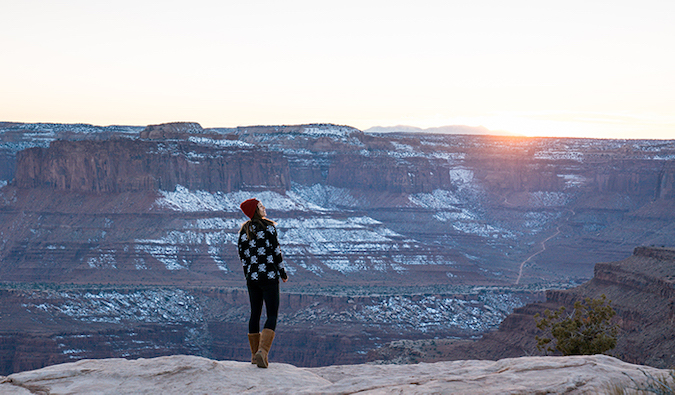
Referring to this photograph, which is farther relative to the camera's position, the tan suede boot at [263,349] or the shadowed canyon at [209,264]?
the shadowed canyon at [209,264]

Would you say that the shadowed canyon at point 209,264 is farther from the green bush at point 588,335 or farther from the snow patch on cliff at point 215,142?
the green bush at point 588,335

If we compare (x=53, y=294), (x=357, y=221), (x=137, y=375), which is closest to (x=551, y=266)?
(x=357, y=221)

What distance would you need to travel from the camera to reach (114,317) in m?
106

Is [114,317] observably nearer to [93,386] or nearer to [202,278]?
[202,278]

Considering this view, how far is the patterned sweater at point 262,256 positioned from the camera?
61.2 ft

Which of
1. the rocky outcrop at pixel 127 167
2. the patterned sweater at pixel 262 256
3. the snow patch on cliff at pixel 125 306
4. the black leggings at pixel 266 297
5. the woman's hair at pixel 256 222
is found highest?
the woman's hair at pixel 256 222

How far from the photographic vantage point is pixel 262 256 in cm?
1869

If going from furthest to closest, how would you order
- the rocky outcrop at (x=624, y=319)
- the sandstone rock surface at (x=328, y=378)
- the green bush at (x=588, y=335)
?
the rocky outcrop at (x=624, y=319) < the green bush at (x=588, y=335) < the sandstone rock surface at (x=328, y=378)

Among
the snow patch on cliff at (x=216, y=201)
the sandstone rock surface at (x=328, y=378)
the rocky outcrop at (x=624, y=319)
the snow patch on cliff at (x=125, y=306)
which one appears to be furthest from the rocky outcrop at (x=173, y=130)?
the sandstone rock surface at (x=328, y=378)

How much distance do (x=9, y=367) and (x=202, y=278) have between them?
156ft

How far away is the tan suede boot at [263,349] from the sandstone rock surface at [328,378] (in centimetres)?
15

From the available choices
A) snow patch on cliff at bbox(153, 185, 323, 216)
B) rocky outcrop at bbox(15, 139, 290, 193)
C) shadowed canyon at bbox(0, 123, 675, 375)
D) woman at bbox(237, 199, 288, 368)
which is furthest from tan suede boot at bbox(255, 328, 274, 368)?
rocky outcrop at bbox(15, 139, 290, 193)

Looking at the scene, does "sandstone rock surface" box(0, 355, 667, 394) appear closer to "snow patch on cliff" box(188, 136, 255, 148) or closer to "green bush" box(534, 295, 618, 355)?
"green bush" box(534, 295, 618, 355)

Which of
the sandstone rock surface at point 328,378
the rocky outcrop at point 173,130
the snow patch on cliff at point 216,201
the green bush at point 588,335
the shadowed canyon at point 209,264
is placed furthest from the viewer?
the rocky outcrop at point 173,130
